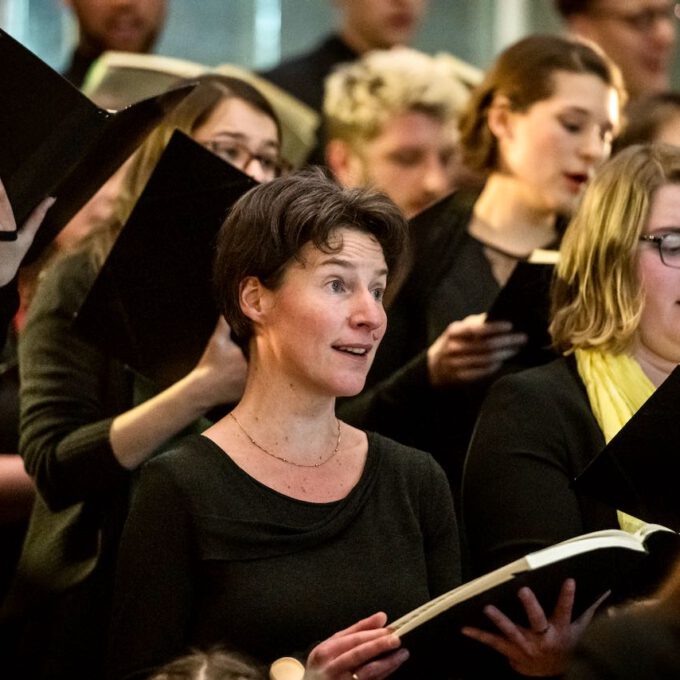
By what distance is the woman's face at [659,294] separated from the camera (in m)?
2.76

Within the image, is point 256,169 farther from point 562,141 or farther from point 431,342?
point 562,141

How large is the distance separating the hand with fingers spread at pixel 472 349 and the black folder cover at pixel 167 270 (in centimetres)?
46

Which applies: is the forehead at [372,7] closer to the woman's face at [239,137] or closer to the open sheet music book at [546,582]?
the woman's face at [239,137]

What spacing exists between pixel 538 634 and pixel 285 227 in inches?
29.0

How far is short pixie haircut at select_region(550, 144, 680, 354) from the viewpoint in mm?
2764

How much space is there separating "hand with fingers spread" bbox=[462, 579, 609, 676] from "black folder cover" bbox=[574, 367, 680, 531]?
0.62 feet

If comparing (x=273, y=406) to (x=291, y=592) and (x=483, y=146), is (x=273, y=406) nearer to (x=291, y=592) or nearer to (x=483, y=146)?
(x=291, y=592)

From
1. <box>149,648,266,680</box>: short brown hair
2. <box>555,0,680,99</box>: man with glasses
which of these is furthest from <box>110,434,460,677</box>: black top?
<box>555,0,680,99</box>: man with glasses

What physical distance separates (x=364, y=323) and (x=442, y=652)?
1.82 ft

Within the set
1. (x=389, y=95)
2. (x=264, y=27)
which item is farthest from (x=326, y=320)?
(x=264, y=27)

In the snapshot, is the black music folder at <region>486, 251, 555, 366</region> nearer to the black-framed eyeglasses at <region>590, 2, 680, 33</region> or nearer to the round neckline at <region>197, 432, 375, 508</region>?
the round neckline at <region>197, 432, 375, 508</region>

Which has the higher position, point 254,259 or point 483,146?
point 254,259

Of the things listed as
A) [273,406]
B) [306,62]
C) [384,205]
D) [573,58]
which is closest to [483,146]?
[573,58]

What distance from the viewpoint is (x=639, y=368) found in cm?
275
